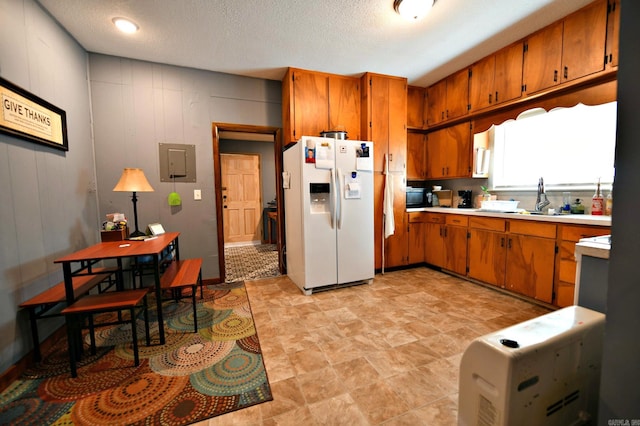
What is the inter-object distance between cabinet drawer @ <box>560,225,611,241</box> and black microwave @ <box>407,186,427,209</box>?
5.99 feet

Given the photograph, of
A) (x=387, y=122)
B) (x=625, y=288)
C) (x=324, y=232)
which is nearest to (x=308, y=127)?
(x=387, y=122)

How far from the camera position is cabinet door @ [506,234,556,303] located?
2.45m

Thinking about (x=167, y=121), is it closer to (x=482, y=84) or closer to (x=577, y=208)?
(x=482, y=84)

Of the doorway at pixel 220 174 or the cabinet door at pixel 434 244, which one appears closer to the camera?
the doorway at pixel 220 174

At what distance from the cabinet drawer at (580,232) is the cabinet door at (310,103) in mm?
2747

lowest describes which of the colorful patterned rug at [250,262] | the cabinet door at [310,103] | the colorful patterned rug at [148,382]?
the colorful patterned rug at [250,262]

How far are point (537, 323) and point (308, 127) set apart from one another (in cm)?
295

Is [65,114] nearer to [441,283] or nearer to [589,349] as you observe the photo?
[589,349]

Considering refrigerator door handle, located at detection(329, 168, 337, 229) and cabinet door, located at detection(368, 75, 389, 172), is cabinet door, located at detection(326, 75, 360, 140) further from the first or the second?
refrigerator door handle, located at detection(329, 168, 337, 229)

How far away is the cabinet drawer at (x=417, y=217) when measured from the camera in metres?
3.81

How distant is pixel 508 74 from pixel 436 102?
3.45 ft

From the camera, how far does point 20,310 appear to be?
1728 mm

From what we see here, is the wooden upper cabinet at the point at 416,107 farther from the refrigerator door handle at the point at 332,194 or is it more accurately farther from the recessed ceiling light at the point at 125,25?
the recessed ceiling light at the point at 125,25

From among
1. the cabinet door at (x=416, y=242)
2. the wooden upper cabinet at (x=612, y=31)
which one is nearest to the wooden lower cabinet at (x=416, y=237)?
the cabinet door at (x=416, y=242)
